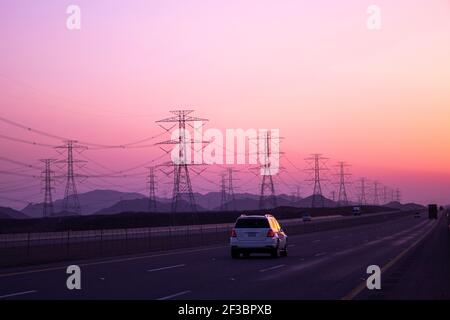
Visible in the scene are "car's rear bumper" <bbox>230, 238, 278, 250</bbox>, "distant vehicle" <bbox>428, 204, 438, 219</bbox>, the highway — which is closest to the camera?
the highway

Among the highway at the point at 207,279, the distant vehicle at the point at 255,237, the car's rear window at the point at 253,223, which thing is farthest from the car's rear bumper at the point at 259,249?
the car's rear window at the point at 253,223

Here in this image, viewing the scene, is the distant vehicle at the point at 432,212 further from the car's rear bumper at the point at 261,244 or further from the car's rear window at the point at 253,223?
the car's rear bumper at the point at 261,244

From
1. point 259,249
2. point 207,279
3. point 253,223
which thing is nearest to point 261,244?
point 259,249

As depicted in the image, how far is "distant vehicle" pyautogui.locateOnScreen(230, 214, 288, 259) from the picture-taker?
35.0 metres

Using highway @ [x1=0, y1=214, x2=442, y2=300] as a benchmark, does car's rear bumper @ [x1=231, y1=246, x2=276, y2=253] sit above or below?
above

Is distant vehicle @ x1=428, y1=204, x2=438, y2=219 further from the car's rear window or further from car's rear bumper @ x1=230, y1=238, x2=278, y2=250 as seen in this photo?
car's rear bumper @ x1=230, y1=238, x2=278, y2=250

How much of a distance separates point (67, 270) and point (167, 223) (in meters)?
82.5

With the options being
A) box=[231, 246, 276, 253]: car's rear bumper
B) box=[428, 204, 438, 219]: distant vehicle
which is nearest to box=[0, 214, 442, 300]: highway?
box=[231, 246, 276, 253]: car's rear bumper

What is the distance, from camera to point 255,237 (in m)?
35.1

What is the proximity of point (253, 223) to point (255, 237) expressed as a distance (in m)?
0.77
